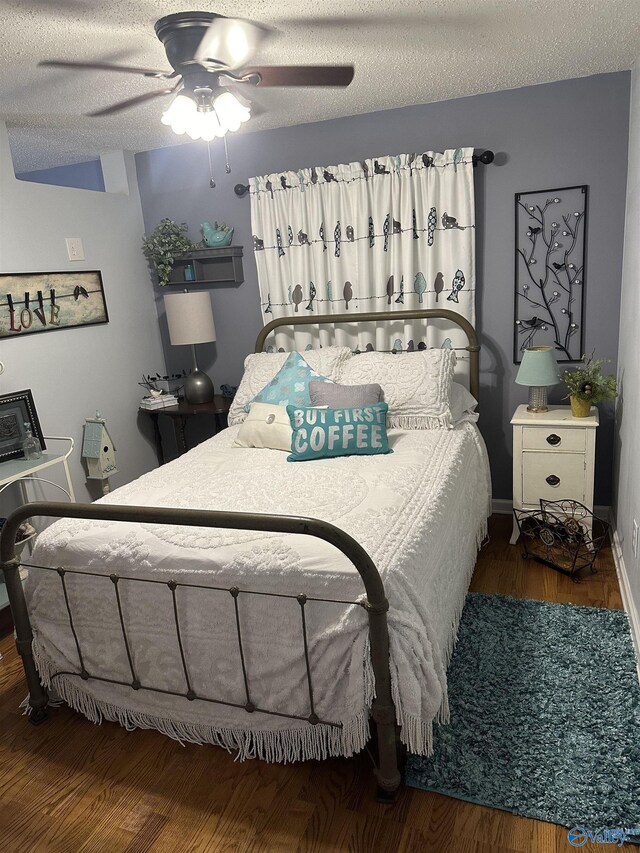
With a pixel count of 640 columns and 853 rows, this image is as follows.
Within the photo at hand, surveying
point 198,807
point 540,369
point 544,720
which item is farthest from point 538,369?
point 198,807

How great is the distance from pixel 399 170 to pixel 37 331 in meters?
2.23

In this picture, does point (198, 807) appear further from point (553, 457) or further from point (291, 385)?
point (553, 457)

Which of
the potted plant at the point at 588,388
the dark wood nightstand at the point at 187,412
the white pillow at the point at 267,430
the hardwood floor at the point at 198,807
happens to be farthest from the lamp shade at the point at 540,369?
the hardwood floor at the point at 198,807

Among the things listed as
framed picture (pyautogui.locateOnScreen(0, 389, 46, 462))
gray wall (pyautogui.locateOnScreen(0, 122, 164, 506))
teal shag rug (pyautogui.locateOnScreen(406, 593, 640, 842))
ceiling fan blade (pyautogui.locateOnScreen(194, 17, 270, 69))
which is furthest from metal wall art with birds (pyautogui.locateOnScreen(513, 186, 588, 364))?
framed picture (pyautogui.locateOnScreen(0, 389, 46, 462))

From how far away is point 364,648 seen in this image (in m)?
1.77

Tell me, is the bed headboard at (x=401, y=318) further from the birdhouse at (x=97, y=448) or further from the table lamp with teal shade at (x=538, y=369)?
the birdhouse at (x=97, y=448)

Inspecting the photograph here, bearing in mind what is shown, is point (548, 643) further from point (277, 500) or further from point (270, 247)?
point (270, 247)

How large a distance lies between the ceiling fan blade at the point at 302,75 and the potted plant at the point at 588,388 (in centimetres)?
184

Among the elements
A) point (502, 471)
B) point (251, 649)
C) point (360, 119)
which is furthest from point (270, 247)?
point (251, 649)

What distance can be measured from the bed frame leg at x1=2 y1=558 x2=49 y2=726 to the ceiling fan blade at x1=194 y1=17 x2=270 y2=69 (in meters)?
1.89

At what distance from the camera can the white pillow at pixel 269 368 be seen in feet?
11.6

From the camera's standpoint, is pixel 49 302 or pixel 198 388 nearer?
pixel 49 302

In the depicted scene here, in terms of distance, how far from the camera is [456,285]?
3.57m

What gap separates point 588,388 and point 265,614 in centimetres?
209
